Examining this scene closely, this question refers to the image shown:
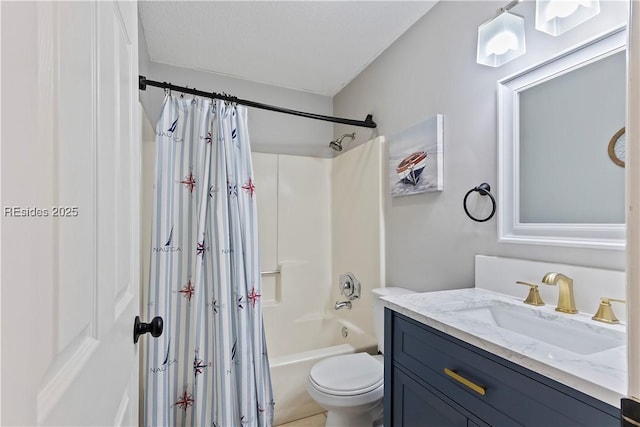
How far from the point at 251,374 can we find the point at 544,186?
5.35ft

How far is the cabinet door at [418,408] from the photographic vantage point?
94cm

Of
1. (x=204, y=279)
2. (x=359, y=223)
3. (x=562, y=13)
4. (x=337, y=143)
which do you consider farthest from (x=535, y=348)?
(x=337, y=143)

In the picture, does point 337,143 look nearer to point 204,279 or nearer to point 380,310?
point 380,310

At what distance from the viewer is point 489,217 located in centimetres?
139

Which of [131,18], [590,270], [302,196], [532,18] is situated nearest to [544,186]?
[590,270]

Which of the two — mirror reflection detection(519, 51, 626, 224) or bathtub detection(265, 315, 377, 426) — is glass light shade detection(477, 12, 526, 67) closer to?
mirror reflection detection(519, 51, 626, 224)

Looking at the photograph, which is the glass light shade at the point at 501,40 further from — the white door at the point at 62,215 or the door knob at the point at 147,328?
the door knob at the point at 147,328

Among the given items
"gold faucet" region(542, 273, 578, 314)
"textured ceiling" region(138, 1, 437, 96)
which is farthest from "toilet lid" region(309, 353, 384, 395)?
"textured ceiling" region(138, 1, 437, 96)

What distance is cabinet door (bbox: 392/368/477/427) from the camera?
37.2 inches

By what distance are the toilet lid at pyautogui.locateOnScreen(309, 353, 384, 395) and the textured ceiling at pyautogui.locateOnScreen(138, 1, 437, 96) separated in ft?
6.55

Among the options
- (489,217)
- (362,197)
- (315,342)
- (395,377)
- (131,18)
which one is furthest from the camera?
(315,342)

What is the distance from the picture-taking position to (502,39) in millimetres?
1271

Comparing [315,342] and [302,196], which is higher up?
[302,196]

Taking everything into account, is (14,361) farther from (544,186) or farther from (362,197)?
(362,197)
